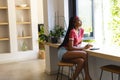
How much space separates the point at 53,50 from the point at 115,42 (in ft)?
5.05

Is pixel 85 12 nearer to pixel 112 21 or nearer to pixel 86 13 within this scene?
pixel 86 13

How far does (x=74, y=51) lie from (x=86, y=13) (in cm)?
159

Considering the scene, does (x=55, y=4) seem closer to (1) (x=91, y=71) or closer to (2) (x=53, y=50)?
(2) (x=53, y=50)

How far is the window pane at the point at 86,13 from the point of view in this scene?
17.2 feet

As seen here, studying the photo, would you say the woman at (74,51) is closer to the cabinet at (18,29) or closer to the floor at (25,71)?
the floor at (25,71)

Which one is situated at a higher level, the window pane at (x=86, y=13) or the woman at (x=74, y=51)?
the window pane at (x=86, y=13)

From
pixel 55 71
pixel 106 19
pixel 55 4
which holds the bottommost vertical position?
pixel 55 71

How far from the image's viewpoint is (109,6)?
4.86 metres

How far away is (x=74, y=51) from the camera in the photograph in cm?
402

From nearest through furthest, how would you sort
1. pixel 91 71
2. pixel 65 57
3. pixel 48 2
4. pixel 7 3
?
pixel 65 57 → pixel 91 71 → pixel 48 2 → pixel 7 3

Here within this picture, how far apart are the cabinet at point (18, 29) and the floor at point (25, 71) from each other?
0.46 meters

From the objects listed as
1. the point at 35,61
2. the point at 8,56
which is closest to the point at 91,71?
the point at 35,61

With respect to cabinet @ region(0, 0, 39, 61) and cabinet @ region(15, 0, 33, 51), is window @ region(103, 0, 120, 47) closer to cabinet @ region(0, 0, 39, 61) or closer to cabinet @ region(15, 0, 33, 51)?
cabinet @ region(0, 0, 39, 61)

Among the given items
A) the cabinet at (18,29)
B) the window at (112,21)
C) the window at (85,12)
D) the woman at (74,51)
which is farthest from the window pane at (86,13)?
the cabinet at (18,29)
